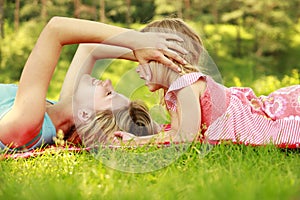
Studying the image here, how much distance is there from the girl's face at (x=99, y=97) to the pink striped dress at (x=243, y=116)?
282mm

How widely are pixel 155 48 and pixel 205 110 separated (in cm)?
38

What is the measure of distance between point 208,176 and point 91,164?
492 mm

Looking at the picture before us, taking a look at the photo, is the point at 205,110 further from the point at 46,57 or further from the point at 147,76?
the point at 46,57

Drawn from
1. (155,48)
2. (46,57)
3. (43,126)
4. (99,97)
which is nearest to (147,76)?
(155,48)

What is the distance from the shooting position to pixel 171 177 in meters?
1.70

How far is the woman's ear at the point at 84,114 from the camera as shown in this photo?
8.11ft

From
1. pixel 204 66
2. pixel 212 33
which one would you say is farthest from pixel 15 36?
pixel 204 66

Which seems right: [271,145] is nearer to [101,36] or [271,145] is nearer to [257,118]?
[257,118]

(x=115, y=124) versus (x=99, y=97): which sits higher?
(x=99, y=97)

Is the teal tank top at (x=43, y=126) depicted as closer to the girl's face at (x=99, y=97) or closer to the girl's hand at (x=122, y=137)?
the girl's face at (x=99, y=97)

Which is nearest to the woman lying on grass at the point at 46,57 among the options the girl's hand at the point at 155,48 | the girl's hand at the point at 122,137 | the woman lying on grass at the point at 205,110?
the girl's hand at the point at 155,48

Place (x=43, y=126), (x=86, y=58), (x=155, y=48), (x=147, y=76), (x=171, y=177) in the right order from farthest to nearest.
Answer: (x=86, y=58), (x=43, y=126), (x=147, y=76), (x=155, y=48), (x=171, y=177)

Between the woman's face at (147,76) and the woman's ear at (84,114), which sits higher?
the woman's face at (147,76)

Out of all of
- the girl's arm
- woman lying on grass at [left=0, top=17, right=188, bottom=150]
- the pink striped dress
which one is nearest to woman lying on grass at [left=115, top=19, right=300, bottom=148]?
the pink striped dress
